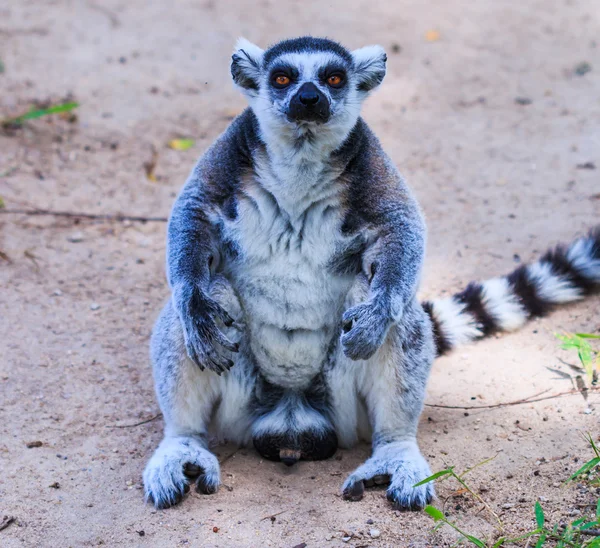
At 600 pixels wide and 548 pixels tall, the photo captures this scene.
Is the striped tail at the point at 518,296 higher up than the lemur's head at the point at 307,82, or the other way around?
the lemur's head at the point at 307,82

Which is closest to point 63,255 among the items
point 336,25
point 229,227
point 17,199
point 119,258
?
point 119,258

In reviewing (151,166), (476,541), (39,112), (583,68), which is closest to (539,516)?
(476,541)

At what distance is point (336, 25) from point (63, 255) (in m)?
4.82

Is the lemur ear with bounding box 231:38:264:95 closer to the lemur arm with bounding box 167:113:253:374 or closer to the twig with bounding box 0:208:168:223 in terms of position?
the lemur arm with bounding box 167:113:253:374

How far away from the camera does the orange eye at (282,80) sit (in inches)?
157

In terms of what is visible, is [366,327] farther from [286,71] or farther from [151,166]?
[151,166]

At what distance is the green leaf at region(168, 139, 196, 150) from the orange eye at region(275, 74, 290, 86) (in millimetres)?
3640

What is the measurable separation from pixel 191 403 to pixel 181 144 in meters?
3.94

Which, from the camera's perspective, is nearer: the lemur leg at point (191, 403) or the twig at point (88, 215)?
the lemur leg at point (191, 403)

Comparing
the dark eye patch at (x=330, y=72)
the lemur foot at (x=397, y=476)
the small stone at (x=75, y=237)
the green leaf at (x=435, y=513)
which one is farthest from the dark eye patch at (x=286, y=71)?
the small stone at (x=75, y=237)

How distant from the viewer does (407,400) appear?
4.03 meters

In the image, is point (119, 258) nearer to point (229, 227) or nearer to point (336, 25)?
point (229, 227)

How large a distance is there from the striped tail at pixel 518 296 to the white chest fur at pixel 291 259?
114 centimetres

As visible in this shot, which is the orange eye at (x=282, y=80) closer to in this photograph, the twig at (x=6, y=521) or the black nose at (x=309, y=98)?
the black nose at (x=309, y=98)
